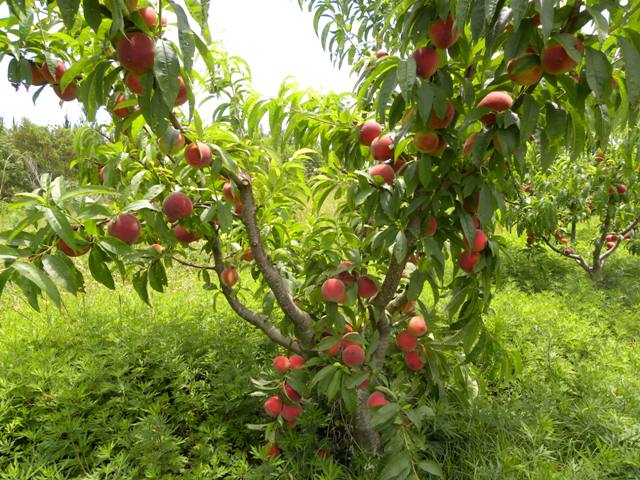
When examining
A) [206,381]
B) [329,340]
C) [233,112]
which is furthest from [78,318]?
[329,340]

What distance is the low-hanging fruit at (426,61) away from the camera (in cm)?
94

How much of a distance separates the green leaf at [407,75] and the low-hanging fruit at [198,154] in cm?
56

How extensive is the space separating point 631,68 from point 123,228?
1162 millimetres

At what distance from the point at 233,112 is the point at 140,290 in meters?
0.83

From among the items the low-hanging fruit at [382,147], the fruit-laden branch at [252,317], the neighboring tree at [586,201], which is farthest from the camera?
the neighboring tree at [586,201]

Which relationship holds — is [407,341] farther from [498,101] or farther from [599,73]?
[599,73]

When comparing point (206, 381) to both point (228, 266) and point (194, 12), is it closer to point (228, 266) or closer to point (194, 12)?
point (228, 266)

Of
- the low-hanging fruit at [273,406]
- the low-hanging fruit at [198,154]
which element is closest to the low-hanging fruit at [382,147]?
the low-hanging fruit at [198,154]

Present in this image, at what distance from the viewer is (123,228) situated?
1.08 metres

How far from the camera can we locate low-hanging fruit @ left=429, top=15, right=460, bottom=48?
2.94 feet

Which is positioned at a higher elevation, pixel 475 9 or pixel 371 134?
pixel 475 9

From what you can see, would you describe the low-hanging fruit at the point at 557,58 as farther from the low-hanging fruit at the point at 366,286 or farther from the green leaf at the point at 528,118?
the low-hanging fruit at the point at 366,286

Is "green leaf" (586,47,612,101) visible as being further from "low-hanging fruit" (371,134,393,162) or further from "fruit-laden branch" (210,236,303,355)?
"fruit-laden branch" (210,236,303,355)

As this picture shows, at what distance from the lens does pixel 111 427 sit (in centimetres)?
155
